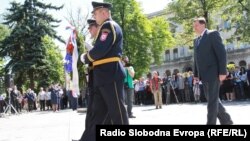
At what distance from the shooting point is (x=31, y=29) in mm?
47281

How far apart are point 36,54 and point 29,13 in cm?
504

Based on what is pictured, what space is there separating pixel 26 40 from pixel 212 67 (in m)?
41.5

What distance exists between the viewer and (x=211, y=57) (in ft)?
23.8

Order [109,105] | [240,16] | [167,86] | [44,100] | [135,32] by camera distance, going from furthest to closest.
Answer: [135,32] → [240,16] → [44,100] → [167,86] → [109,105]

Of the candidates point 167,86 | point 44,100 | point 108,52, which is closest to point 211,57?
point 108,52

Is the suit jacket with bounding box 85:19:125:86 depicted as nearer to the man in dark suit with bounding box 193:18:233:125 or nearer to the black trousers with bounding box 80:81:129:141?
the black trousers with bounding box 80:81:129:141

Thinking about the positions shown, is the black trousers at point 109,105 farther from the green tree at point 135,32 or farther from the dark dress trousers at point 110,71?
the green tree at point 135,32

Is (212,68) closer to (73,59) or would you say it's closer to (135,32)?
(73,59)

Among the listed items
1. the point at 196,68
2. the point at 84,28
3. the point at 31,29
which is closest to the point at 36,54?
the point at 31,29

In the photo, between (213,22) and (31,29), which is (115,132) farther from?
(31,29)

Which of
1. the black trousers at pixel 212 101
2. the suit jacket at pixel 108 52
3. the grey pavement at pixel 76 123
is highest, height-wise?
the suit jacket at pixel 108 52

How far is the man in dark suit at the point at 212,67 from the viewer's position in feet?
23.3

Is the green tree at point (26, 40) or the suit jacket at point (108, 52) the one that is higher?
the green tree at point (26, 40)

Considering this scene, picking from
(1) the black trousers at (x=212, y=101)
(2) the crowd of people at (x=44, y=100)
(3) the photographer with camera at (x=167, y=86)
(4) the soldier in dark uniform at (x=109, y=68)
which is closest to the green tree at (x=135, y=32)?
(2) the crowd of people at (x=44, y=100)
